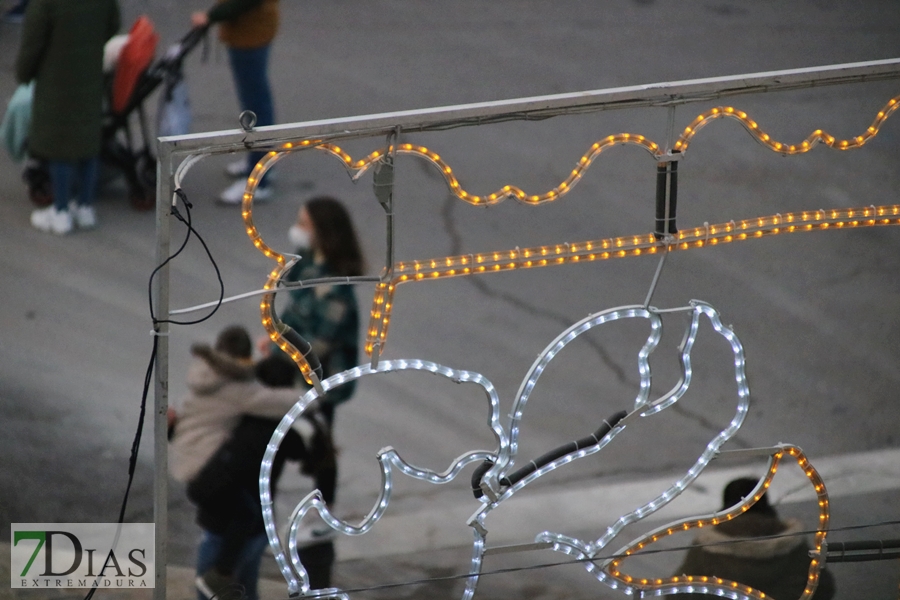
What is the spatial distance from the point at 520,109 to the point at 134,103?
4.87m

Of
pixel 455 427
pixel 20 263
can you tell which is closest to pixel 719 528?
pixel 455 427

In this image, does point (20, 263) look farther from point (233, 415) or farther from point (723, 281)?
point (723, 281)

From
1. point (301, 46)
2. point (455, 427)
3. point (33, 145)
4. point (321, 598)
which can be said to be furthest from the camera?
point (301, 46)

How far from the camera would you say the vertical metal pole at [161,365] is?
302 cm

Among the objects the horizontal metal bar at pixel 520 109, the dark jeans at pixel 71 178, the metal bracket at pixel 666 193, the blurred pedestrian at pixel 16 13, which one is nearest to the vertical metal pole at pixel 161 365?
the horizontal metal bar at pixel 520 109

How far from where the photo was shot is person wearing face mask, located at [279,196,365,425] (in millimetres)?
5098

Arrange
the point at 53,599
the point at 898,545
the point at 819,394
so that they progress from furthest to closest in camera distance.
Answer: the point at 819,394
the point at 53,599
the point at 898,545

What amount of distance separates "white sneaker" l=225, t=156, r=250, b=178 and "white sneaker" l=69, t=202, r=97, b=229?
1.02 m

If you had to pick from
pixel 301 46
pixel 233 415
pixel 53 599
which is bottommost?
pixel 53 599

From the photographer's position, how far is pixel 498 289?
285 inches

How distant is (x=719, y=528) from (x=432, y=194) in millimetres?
3710

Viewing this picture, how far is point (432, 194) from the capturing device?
809cm

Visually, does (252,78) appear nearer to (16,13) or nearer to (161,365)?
(16,13)

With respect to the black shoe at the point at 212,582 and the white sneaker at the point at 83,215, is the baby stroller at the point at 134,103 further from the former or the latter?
the black shoe at the point at 212,582
